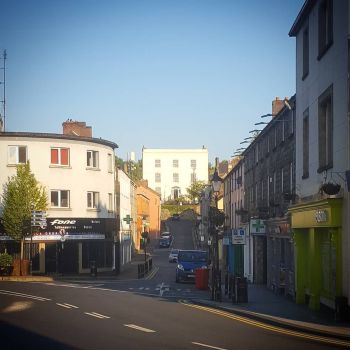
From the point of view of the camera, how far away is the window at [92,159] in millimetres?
50031

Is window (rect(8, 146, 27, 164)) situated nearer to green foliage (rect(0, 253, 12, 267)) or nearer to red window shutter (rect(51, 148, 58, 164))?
red window shutter (rect(51, 148, 58, 164))

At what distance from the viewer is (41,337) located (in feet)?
49.3

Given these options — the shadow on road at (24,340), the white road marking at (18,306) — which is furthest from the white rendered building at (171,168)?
the shadow on road at (24,340)

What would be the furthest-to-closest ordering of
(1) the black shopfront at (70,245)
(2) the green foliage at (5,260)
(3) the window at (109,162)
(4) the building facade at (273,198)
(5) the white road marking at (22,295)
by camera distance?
(3) the window at (109,162)
(1) the black shopfront at (70,245)
(2) the green foliage at (5,260)
(4) the building facade at (273,198)
(5) the white road marking at (22,295)

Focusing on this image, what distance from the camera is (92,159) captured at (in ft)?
165

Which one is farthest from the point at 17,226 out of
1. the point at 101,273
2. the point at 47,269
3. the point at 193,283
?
the point at 193,283

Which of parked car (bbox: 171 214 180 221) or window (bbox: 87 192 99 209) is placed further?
parked car (bbox: 171 214 180 221)

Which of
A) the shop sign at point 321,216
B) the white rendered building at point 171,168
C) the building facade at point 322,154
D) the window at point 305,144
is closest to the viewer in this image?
the building facade at point 322,154

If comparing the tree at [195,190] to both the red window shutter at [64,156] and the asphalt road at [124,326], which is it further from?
the asphalt road at [124,326]

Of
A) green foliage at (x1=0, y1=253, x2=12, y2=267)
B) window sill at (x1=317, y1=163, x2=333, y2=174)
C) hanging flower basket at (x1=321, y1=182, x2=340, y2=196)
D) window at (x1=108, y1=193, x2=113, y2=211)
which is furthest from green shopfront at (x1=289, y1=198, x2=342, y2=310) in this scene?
window at (x1=108, y1=193, x2=113, y2=211)

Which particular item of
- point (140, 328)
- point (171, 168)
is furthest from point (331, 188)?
point (171, 168)

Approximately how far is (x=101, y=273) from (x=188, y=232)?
161 ft

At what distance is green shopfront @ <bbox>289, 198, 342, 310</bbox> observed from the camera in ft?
61.9

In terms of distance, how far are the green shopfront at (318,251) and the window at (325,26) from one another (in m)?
4.99
